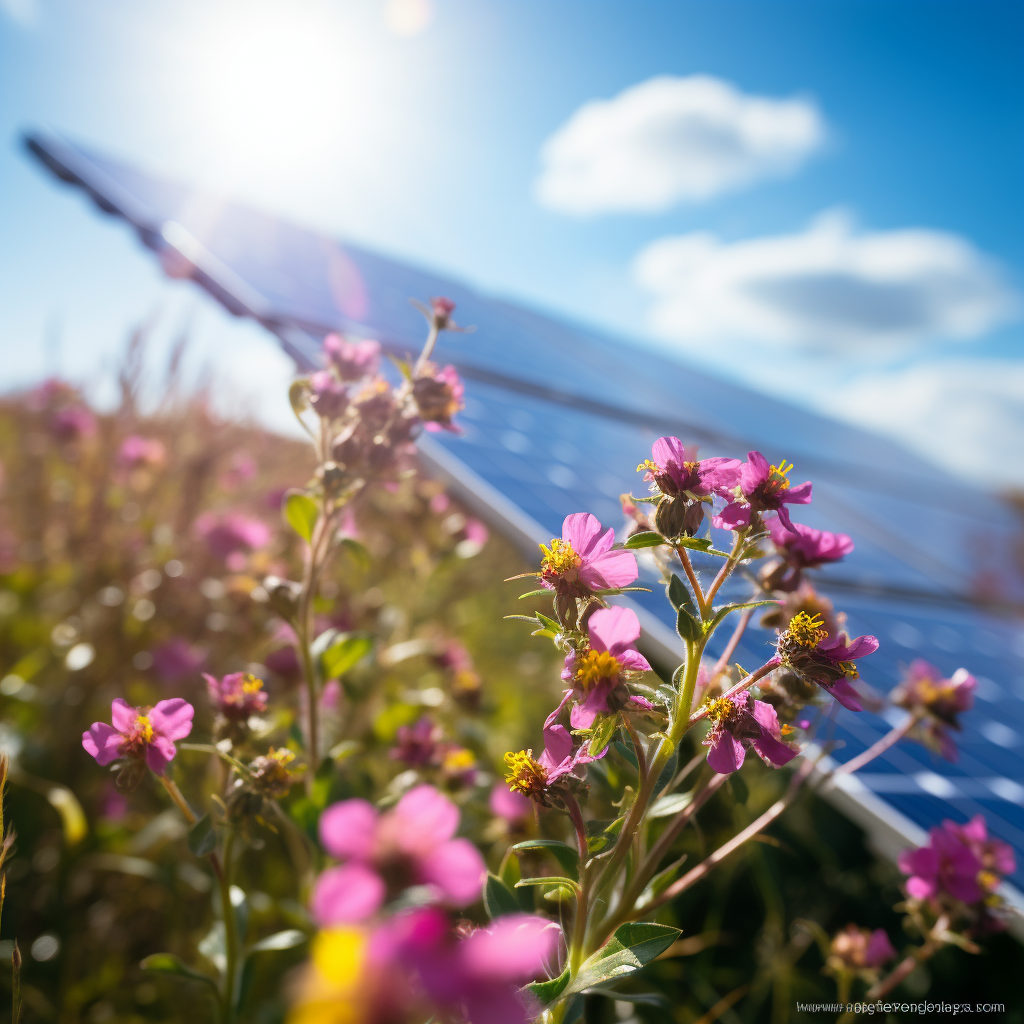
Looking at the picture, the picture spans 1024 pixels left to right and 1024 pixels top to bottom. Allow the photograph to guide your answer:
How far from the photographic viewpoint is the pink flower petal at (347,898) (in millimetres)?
280

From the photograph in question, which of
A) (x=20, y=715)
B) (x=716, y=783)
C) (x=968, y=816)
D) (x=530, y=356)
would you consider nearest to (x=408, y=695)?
(x=20, y=715)

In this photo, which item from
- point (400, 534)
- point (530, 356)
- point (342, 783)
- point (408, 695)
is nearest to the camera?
point (342, 783)

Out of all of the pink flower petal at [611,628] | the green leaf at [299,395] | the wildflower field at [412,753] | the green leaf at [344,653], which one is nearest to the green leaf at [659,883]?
the wildflower field at [412,753]

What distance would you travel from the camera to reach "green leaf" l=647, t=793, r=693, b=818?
0.74 meters

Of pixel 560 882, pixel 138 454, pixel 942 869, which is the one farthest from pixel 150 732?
pixel 138 454

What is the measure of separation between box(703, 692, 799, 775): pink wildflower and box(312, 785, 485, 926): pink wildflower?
32 centimetres

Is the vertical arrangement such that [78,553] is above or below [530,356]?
below

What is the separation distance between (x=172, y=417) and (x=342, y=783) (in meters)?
2.09

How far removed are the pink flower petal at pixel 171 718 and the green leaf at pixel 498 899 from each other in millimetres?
332

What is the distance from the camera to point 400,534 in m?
2.54

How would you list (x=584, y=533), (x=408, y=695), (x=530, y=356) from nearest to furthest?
(x=584, y=533) < (x=408, y=695) < (x=530, y=356)

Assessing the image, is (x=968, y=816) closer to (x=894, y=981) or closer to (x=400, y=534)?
(x=894, y=981)

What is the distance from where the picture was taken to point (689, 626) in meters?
0.60

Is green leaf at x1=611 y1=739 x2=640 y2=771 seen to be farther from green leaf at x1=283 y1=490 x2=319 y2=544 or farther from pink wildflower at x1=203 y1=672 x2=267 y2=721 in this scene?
green leaf at x1=283 y1=490 x2=319 y2=544
